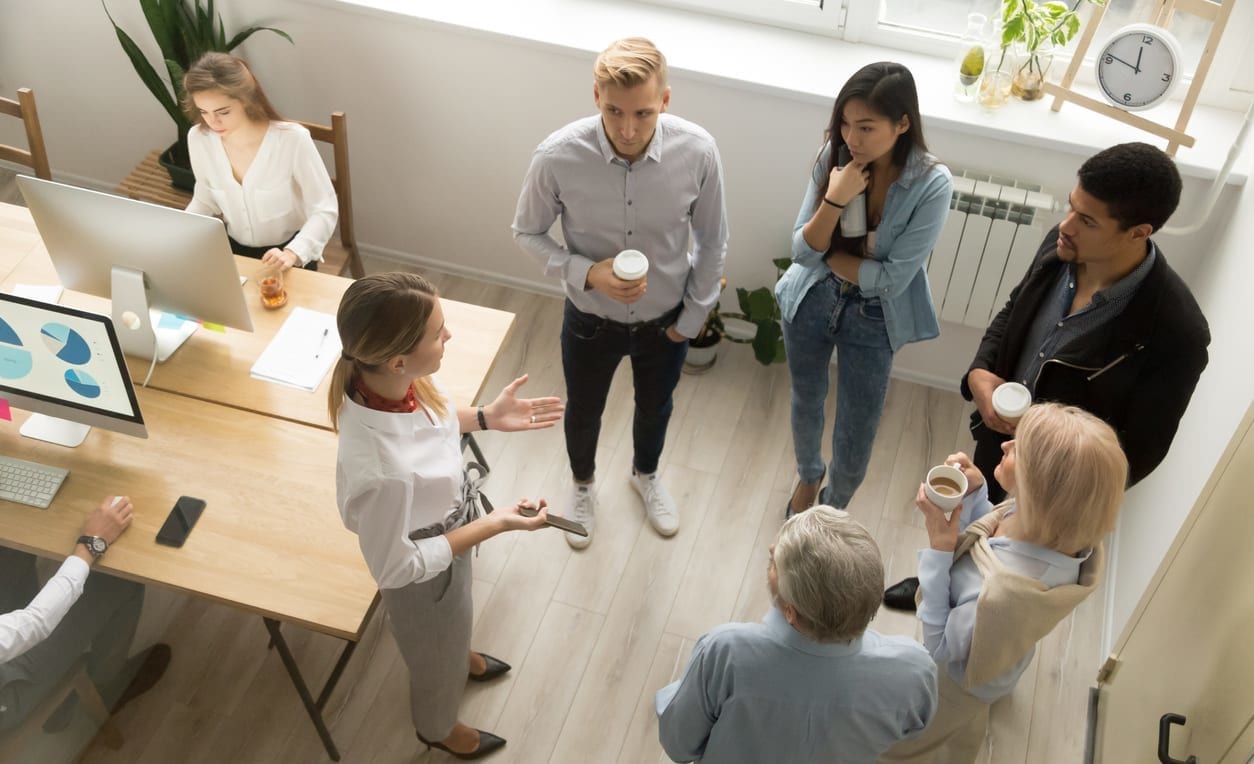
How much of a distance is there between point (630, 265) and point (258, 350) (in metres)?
1.13

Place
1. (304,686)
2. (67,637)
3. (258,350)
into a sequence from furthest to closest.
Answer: (258,350) → (304,686) → (67,637)

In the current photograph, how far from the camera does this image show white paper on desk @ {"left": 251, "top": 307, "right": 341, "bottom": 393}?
9.39 ft

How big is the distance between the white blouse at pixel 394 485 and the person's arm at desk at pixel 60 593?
69cm

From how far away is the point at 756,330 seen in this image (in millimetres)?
4094

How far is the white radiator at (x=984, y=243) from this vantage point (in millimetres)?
3414

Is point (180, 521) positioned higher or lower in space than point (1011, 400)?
lower

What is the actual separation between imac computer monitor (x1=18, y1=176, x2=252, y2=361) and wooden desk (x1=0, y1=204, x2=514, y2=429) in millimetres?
104

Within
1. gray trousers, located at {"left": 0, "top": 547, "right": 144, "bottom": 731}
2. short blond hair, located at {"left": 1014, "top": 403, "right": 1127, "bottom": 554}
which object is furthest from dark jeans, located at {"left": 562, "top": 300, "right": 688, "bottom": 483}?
gray trousers, located at {"left": 0, "top": 547, "right": 144, "bottom": 731}

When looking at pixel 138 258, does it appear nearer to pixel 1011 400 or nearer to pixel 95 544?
pixel 95 544

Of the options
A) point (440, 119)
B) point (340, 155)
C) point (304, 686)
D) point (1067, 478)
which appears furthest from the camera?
point (440, 119)

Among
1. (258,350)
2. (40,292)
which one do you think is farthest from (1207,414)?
(40,292)

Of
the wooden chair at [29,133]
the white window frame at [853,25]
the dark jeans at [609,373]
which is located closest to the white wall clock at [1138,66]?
the white window frame at [853,25]

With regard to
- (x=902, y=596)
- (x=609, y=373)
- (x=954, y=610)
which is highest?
(x=954, y=610)

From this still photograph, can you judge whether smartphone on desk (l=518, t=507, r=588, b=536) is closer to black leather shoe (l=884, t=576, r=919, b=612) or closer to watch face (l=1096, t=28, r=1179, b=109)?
black leather shoe (l=884, t=576, r=919, b=612)
